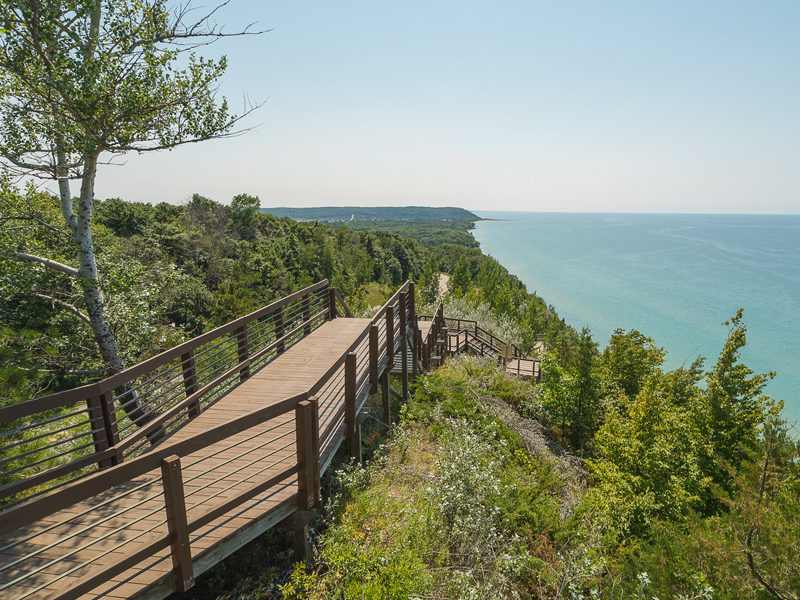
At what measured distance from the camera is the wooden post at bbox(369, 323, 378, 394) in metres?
6.94

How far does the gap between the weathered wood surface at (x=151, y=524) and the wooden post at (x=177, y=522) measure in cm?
10

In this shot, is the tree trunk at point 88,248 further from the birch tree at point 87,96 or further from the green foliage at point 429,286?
the green foliage at point 429,286

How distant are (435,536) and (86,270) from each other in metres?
7.29

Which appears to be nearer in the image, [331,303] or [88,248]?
[88,248]

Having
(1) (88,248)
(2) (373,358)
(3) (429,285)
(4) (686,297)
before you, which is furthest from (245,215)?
(4) (686,297)

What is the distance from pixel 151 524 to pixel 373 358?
153 inches

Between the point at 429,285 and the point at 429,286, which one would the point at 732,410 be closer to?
the point at 429,286

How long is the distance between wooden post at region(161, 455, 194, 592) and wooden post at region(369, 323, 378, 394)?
395cm

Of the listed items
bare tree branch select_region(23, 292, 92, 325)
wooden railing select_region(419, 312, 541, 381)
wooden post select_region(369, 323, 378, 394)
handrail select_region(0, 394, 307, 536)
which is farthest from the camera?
wooden railing select_region(419, 312, 541, 381)

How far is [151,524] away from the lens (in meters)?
3.88

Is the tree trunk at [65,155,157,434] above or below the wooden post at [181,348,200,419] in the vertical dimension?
above

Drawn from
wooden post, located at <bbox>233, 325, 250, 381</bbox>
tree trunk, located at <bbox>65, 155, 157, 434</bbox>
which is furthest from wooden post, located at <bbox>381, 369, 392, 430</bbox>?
tree trunk, located at <bbox>65, 155, 157, 434</bbox>

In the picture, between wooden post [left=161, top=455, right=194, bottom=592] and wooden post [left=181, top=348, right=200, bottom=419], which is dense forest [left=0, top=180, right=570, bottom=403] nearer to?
wooden post [left=181, top=348, right=200, bottom=419]

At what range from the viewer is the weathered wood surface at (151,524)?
3.14m
